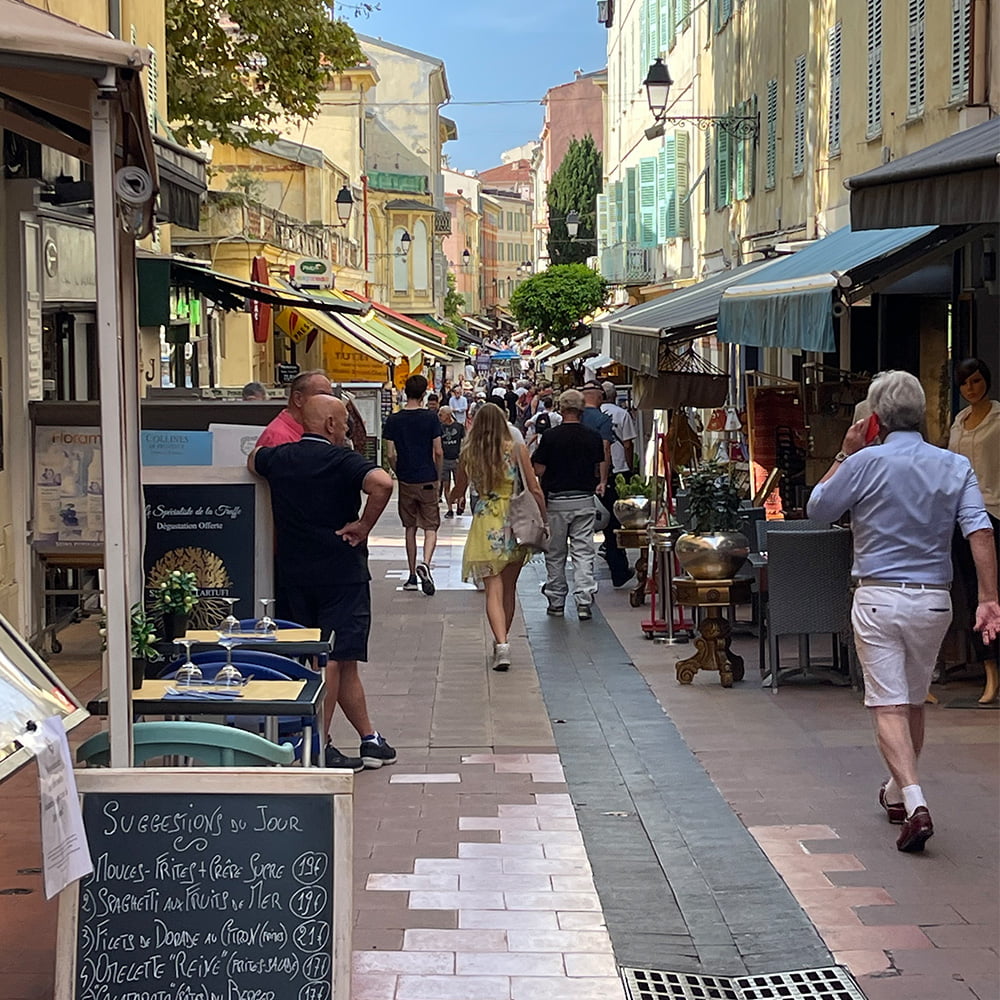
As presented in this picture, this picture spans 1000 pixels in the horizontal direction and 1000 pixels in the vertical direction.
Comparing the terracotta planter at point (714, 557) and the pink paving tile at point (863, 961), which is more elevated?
the terracotta planter at point (714, 557)

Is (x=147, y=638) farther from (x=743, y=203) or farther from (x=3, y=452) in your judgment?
A: (x=743, y=203)

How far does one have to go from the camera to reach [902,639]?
21.5 ft

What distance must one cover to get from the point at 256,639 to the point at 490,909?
4.42ft

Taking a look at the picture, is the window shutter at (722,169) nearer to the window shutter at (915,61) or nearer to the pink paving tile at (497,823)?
the window shutter at (915,61)

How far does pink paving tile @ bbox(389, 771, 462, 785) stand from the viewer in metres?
7.75

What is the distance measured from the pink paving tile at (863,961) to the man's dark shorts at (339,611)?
2805 mm

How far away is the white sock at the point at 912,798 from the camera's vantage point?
6430 millimetres

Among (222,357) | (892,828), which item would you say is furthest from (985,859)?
(222,357)

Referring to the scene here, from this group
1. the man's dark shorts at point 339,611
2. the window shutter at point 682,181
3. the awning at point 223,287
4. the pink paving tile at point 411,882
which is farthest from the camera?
the window shutter at point 682,181

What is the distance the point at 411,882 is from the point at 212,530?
2.81 metres

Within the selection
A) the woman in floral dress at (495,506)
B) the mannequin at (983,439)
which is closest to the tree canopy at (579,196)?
the woman in floral dress at (495,506)

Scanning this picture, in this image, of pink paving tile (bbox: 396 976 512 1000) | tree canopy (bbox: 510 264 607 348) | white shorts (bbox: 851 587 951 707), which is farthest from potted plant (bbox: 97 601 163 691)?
tree canopy (bbox: 510 264 607 348)

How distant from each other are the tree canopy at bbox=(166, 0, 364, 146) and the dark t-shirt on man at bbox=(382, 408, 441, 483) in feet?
21.8

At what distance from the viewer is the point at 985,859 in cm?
638
